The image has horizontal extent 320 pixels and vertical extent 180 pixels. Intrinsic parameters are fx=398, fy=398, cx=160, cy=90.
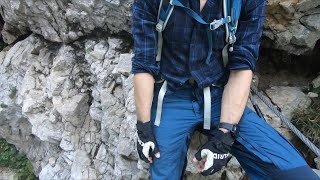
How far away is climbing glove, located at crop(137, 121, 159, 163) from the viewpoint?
3455 mm

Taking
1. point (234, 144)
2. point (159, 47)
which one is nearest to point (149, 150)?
point (234, 144)

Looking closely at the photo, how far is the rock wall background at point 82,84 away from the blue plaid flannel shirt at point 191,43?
913 millimetres

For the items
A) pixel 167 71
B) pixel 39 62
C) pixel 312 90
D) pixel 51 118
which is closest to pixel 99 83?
pixel 51 118

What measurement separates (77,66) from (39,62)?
0.84m

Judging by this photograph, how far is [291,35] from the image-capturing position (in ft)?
15.2

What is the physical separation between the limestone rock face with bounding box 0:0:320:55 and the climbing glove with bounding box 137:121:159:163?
210 centimetres

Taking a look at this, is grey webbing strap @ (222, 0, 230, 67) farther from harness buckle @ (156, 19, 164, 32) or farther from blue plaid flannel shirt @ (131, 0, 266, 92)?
harness buckle @ (156, 19, 164, 32)

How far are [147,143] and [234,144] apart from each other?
2.51 ft

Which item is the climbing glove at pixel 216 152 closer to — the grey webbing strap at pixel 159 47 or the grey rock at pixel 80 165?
the grey webbing strap at pixel 159 47

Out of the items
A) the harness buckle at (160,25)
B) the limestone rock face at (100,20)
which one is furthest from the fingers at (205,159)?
the limestone rock face at (100,20)

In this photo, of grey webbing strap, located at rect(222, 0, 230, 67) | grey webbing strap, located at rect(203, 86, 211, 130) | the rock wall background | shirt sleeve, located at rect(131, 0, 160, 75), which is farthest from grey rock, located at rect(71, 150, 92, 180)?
grey webbing strap, located at rect(222, 0, 230, 67)

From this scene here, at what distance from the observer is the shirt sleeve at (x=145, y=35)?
3.41 m

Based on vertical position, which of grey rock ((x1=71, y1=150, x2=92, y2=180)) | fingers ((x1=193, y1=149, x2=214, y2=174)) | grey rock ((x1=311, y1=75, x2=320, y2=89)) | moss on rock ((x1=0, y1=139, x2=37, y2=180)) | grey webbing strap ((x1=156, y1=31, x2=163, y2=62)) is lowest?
moss on rock ((x1=0, y1=139, x2=37, y2=180))

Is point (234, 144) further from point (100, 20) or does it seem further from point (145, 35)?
point (100, 20)
